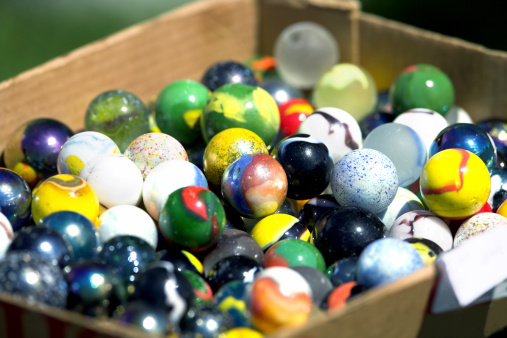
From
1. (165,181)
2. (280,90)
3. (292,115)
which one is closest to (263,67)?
(280,90)

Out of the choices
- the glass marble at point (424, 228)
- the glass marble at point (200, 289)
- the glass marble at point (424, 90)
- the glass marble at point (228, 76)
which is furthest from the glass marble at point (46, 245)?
the glass marble at point (424, 90)

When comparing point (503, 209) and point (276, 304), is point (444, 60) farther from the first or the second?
point (276, 304)

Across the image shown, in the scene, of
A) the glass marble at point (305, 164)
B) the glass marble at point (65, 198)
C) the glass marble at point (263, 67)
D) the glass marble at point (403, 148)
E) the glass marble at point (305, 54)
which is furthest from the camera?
the glass marble at point (263, 67)

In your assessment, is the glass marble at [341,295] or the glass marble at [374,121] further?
the glass marble at [374,121]

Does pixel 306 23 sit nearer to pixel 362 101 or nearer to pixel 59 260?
pixel 362 101

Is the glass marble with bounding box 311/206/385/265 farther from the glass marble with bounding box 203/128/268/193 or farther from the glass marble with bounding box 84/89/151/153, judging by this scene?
the glass marble with bounding box 84/89/151/153

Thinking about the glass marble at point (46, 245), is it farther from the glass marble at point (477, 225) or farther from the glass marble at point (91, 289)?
the glass marble at point (477, 225)
